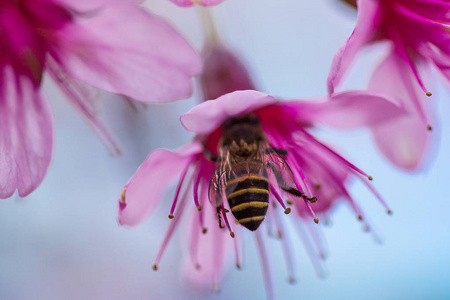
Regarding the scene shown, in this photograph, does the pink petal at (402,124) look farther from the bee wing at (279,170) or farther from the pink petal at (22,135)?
the pink petal at (22,135)

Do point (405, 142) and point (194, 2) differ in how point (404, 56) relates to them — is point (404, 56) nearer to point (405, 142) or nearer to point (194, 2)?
point (405, 142)

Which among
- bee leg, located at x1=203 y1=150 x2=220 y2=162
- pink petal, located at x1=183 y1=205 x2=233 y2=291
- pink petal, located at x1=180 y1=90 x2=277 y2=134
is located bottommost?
pink petal, located at x1=183 y1=205 x2=233 y2=291

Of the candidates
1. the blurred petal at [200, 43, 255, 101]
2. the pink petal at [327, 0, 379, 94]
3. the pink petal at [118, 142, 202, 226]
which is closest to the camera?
the pink petal at [327, 0, 379, 94]

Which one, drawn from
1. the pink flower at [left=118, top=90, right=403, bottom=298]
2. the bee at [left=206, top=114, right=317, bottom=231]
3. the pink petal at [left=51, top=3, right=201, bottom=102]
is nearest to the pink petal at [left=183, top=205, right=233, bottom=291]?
the pink flower at [left=118, top=90, right=403, bottom=298]

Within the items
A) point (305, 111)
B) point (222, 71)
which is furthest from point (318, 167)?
point (222, 71)

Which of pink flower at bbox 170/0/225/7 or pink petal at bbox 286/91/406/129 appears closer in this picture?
pink flower at bbox 170/0/225/7

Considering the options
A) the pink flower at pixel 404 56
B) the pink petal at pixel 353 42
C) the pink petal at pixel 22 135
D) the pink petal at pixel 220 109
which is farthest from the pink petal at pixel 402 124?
the pink petal at pixel 22 135

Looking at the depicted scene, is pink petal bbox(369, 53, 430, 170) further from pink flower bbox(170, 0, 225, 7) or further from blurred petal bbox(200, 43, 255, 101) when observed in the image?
pink flower bbox(170, 0, 225, 7)

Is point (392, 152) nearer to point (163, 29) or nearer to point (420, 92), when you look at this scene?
point (420, 92)
